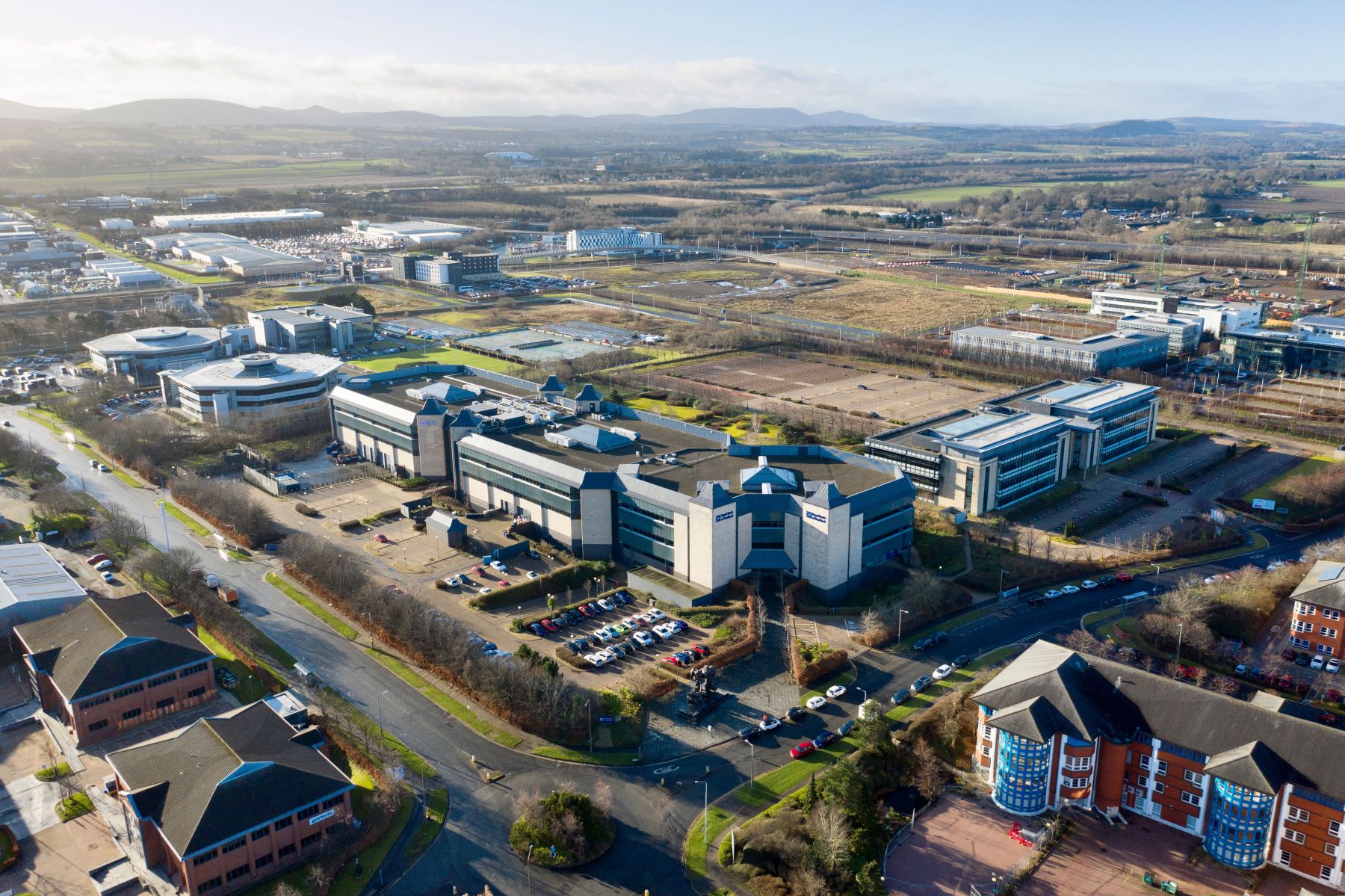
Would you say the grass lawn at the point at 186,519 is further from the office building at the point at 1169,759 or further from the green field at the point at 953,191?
the green field at the point at 953,191

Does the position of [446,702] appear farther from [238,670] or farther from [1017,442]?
[1017,442]

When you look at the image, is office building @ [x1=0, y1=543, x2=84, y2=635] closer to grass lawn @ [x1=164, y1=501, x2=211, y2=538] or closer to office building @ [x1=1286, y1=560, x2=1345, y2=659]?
grass lawn @ [x1=164, y1=501, x2=211, y2=538]

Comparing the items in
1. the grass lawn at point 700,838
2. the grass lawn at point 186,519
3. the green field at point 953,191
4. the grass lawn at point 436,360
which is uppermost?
the green field at point 953,191

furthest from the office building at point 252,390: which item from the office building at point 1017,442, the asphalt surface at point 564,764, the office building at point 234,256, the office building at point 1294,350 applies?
the office building at point 1294,350

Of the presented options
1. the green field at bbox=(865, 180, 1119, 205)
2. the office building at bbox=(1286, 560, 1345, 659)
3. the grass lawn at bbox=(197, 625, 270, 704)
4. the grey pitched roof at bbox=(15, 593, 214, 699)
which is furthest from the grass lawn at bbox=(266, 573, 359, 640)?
the green field at bbox=(865, 180, 1119, 205)

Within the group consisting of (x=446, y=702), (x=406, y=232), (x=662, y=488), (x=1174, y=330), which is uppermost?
(x=406, y=232)

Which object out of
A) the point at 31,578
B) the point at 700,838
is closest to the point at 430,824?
the point at 700,838
